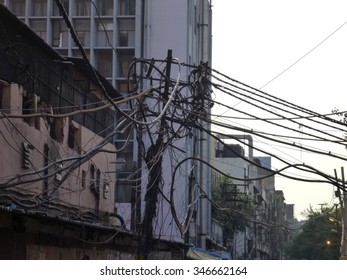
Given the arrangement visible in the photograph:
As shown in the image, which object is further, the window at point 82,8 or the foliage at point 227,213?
the foliage at point 227,213

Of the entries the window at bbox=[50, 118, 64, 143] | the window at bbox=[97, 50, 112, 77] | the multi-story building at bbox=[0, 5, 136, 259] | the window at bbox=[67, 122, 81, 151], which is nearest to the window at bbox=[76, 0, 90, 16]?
the window at bbox=[97, 50, 112, 77]

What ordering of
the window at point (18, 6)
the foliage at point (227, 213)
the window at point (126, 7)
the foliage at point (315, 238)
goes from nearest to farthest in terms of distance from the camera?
the window at point (126, 7) < the window at point (18, 6) < the foliage at point (227, 213) < the foliage at point (315, 238)

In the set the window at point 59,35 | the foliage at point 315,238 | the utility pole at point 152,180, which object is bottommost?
the utility pole at point 152,180

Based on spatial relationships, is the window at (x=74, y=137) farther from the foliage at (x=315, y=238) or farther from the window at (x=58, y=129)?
the foliage at (x=315, y=238)

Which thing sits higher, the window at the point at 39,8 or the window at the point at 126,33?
the window at the point at 39,8

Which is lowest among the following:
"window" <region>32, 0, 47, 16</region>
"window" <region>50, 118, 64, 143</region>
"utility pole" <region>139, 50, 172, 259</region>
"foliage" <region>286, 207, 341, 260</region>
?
"utility pole" <region>139, 50, 172, 259</region>

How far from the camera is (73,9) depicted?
153 feet

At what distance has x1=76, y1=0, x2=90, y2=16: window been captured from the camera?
155 feet

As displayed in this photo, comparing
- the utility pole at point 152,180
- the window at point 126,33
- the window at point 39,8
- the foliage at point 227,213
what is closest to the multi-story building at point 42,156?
the utility pole at point 152,180

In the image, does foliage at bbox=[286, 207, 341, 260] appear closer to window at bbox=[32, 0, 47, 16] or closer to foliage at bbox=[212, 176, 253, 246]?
foliage at bbox=[212, 176, 253, 246]

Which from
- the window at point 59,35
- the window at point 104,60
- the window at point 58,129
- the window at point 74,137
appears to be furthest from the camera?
the window at point 59,35

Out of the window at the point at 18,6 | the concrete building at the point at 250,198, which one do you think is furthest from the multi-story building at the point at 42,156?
the concrete building at the point at 250,198

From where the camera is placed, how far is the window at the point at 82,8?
47156mm

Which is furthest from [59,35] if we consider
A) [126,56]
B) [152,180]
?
[152,180]
